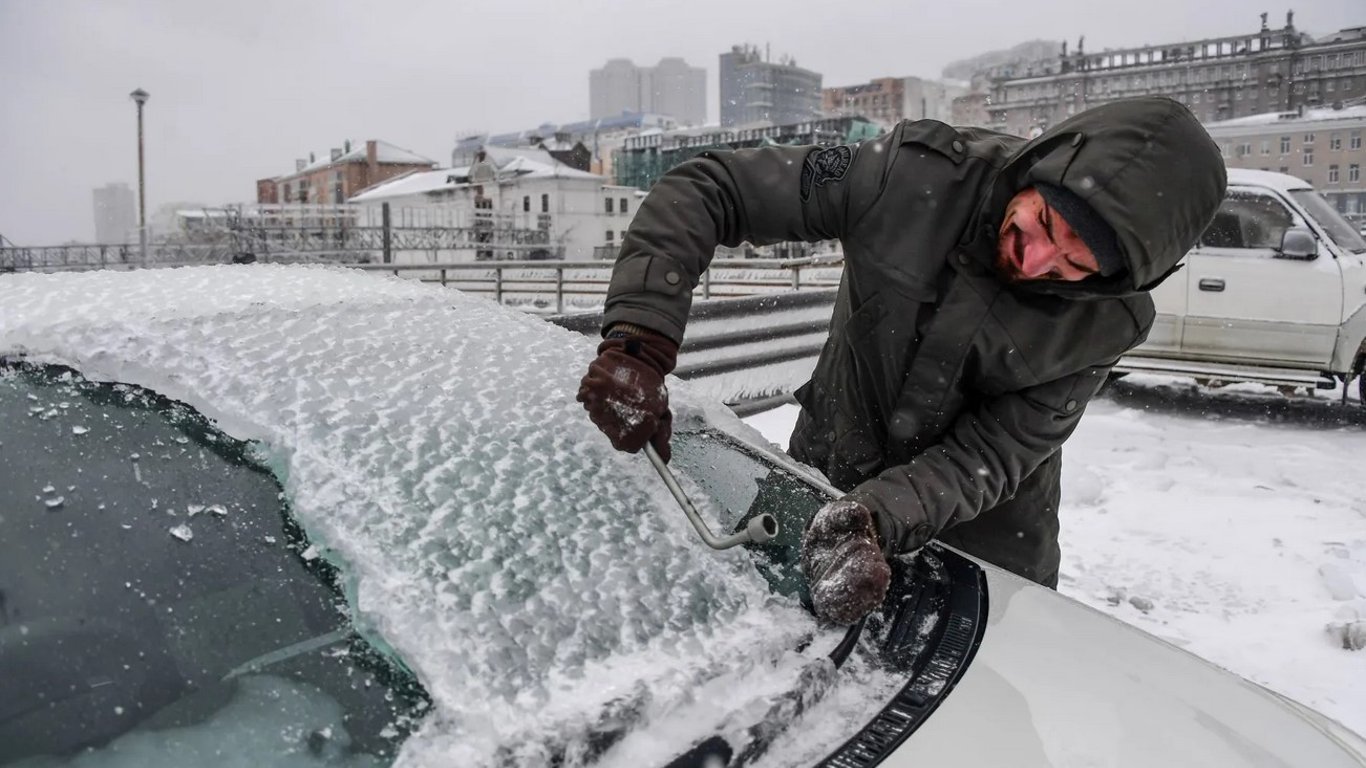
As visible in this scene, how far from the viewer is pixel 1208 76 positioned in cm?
5197

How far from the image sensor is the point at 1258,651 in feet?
10.8

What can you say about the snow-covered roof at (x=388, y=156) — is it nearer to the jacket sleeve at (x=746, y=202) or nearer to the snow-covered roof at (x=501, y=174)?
the snow-covered roof at (x=501, y=174)

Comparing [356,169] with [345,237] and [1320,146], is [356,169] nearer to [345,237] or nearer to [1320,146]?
[345,237]

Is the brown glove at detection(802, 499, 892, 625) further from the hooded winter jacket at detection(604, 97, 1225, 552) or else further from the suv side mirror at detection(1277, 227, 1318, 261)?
the suv side mirror at detection(1277, 227, 1318, 261)

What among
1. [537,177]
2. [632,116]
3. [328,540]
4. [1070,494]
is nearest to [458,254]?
[537,177]

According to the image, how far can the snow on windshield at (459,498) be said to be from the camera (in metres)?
1.17

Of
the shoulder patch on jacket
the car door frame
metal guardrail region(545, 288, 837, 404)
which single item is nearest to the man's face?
the shoulder patch on jacket

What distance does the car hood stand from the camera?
1.24m

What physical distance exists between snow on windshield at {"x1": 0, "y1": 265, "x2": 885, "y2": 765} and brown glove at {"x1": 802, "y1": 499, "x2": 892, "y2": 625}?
0.06m

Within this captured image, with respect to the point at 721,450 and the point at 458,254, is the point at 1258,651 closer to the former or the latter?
the point at 721,450

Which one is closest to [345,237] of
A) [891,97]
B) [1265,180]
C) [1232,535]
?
[1265,180]

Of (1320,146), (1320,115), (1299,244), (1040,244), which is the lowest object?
(1040,244)

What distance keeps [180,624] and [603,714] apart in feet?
1.73

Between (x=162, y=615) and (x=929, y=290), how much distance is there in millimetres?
1581
